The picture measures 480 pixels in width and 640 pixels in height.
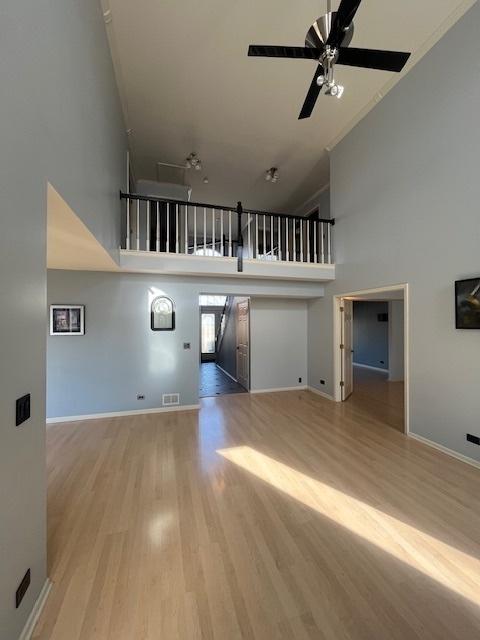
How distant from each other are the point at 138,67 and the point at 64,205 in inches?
124

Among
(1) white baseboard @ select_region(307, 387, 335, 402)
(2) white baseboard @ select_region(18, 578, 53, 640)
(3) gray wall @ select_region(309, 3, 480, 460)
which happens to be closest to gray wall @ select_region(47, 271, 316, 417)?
(3) gray wall @ select_region(309, 3, 480, 460)

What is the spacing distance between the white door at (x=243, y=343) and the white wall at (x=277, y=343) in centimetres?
14

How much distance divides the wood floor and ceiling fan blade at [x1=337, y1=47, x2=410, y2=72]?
12.1 ft

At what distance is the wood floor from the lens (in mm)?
1372

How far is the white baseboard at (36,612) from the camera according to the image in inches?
49.9

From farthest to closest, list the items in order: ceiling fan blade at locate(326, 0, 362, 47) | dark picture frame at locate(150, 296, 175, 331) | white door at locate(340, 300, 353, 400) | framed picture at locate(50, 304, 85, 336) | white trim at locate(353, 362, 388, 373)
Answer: white trim at locate(353, 362, 388, 373) → white door at locate(340, 300, 353, 400) → dark picture frame at locate(150, 296, 175, 331) → framed picture at locate(50, 304, 85, 336) → ceiling fan blade at locate(326, 0, 362, 47)

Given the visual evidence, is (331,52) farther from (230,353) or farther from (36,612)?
(230,353)

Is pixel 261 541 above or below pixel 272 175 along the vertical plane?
below

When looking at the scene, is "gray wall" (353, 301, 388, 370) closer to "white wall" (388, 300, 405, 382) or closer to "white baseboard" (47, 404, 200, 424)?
"white wall" (388, 300, 405, 382)

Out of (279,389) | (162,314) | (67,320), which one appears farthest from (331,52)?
(279,389)

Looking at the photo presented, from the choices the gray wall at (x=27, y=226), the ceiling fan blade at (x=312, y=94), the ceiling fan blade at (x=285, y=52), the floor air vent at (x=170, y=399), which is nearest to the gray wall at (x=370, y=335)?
the floor air vent at (x=170, y=399)

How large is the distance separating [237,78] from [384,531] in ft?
17.7

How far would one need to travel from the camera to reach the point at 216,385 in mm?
6805

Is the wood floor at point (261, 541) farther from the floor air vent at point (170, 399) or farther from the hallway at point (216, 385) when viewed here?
the hallway at point (216, 385)
